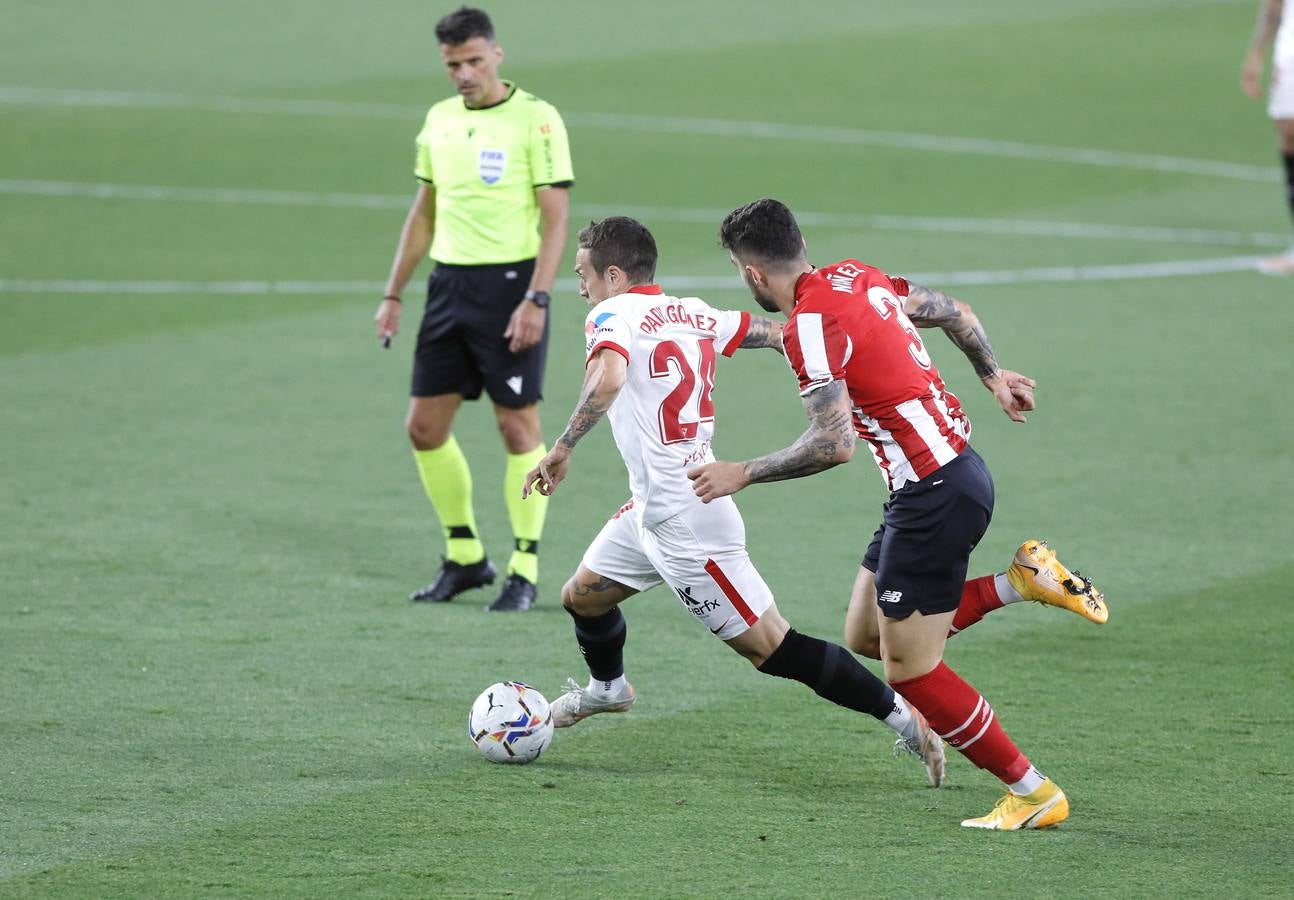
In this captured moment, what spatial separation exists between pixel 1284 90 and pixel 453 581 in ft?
31.6

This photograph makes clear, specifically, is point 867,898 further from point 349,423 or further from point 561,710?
point 349,423

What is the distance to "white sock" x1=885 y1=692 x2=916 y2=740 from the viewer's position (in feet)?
20.5

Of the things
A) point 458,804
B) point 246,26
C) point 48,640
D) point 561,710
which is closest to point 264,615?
point 48,640

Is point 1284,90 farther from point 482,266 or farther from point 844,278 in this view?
point 844,278

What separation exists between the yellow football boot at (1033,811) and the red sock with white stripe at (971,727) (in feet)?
0.15

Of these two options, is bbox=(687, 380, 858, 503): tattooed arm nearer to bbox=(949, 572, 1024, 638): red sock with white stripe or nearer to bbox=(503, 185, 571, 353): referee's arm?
bbox=(949, 572, 1024, 638): red sock with white stripe

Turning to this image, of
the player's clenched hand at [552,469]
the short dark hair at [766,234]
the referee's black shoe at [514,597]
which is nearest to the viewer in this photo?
the short dark hair at [766,234]

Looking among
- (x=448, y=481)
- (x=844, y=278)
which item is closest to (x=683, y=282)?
(x=448, y=481)

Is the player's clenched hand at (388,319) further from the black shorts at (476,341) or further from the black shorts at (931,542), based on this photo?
the black shorts at (931,542)

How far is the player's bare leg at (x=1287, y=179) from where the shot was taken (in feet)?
50.8

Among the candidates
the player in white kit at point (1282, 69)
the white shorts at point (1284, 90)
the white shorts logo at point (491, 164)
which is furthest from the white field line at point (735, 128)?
the white shorts logo at point (491, 164)

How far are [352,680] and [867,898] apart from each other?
2.73 meters

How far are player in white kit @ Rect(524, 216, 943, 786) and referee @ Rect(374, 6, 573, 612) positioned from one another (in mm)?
2204

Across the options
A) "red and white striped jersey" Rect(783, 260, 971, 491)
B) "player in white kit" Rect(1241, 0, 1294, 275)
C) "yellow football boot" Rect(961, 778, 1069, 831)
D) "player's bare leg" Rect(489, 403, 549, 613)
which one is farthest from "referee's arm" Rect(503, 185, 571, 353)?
"player in white kit" Rect(1241, 0, 1294, 275)
